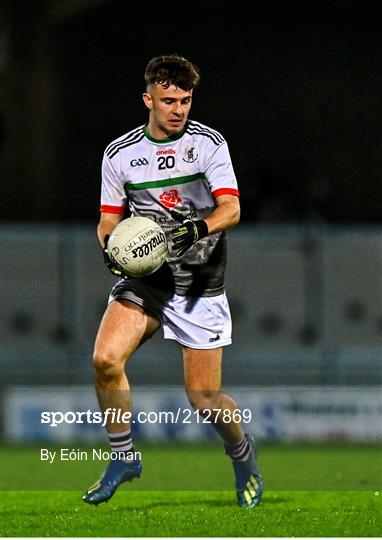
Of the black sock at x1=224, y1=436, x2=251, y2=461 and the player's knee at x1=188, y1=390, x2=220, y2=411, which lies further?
the black sock at x1=224, y1=436, x2=251, y2=461

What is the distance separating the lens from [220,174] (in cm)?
726

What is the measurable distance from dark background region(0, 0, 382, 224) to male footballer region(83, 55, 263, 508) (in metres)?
12.3

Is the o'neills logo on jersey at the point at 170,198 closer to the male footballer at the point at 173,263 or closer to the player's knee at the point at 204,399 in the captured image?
the male footballer at the point at 173,263

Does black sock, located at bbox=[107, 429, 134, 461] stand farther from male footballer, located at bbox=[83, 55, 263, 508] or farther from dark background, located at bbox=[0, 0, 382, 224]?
dark background, located at bbox=[0, 0, 382, 224]

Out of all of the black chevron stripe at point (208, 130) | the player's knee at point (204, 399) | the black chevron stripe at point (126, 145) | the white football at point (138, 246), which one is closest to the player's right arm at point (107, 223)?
the white football at point (138, 246)

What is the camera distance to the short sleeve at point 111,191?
737 cm

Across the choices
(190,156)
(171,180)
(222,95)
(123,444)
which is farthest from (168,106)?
(222,95)

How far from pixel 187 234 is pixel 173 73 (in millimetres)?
889

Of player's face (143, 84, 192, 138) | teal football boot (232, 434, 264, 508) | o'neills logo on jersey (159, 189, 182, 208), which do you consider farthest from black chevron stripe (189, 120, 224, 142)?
teal football boot (232, 434, 264, 508)

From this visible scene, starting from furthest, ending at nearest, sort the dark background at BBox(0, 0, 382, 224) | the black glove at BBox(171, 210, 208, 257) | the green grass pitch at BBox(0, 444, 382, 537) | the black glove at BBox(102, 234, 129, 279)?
the dark background at BBox(0, 0, 382, 224), the black glove at BBox(102, 234, 129, 279), the black glove at BBox(171, 210, 208, 257), the green grass pitch at BBox(0, 444, 382, 537)

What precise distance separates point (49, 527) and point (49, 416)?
8.84 meters

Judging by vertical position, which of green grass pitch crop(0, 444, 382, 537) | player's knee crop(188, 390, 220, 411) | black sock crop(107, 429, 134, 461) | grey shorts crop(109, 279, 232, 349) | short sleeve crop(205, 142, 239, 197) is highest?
short sleeve crop(205, 142, 239, 197)

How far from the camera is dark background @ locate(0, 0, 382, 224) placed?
20188 millimetres

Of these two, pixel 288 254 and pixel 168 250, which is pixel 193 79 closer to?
pixel 168 250
